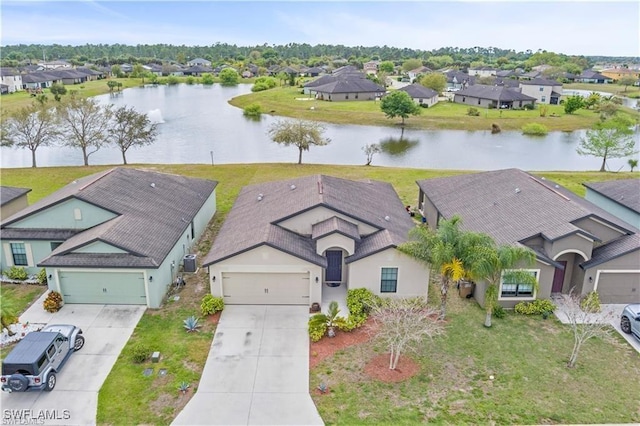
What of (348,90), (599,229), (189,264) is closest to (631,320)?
(599,229)

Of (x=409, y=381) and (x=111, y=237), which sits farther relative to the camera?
(x=111, y=237)

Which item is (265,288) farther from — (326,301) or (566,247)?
(566,247)

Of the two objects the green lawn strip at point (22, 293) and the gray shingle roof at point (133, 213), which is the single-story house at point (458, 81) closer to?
the gray shingle roof at point (133, 213)

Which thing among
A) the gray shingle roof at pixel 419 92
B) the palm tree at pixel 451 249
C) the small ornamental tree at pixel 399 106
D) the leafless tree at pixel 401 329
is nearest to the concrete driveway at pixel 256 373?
the leafless tree at pixel 401 329

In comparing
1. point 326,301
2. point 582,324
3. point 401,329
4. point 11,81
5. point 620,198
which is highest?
point 11,81

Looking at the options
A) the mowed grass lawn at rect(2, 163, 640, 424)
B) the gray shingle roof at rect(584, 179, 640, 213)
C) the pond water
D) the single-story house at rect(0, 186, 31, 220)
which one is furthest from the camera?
the pond water

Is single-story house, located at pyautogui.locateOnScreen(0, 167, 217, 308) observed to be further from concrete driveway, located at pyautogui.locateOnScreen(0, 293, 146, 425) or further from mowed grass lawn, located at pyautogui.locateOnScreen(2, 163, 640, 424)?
mowed grass lawn, located at pyautogui.locateOnScreen(2, 163, 640, 424)

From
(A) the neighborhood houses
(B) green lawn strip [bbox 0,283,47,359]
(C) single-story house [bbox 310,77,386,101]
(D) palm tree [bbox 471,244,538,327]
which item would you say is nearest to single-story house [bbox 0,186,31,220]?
(A) the neighborhood houses
